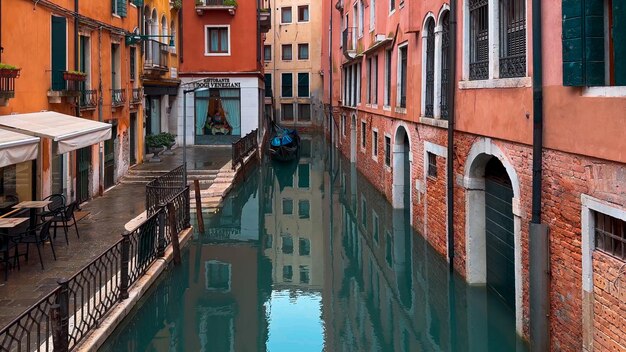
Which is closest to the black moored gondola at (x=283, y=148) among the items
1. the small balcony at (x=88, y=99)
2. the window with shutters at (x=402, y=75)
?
the window with shutters at (x=402, y=75)

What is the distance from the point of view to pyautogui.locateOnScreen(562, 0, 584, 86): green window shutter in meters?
5.61

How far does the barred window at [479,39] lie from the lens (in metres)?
8.86

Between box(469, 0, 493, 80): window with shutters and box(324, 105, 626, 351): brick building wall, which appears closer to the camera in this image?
box(324, 105, 626, 351): brick building wall

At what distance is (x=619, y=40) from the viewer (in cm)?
523

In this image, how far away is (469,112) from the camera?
9109 mm

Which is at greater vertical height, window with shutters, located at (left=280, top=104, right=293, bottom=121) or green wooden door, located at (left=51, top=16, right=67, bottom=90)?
window with shutters, located at (left=280, top=104, right=293, bottom=121)

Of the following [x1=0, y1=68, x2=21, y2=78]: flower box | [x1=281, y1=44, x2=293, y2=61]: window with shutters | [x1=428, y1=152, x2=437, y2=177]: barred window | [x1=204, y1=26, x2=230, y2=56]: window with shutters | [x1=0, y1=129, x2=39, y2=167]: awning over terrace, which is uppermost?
[x1=281, y1=44, x2=293, y2=61]: window with shutters

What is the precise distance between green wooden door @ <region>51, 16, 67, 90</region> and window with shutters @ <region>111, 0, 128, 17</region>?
409 cm

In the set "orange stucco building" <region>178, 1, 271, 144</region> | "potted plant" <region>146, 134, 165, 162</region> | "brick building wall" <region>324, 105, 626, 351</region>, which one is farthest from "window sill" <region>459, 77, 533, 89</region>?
"orange stucco building" <region>178, 1, 271, 144</region>

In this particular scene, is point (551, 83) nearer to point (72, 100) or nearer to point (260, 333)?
point (260, 333)

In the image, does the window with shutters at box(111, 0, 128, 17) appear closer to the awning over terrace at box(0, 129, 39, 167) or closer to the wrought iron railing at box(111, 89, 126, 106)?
the wrought iron railing at box(111, 89, 126, 106)

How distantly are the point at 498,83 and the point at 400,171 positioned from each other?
8.36 metres

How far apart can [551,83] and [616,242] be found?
1772 mm

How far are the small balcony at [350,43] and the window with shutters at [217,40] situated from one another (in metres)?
5.08
